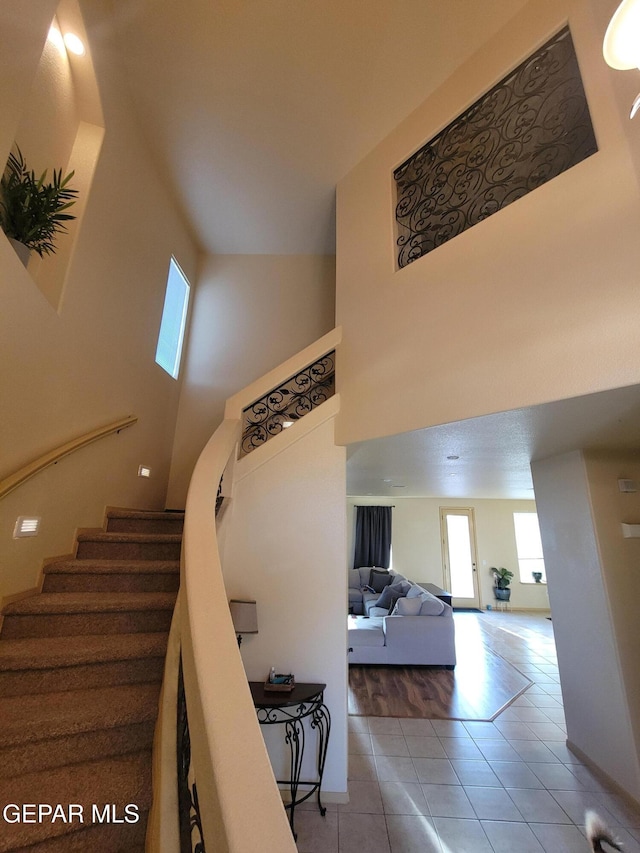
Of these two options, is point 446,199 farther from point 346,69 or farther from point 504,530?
point 504,530

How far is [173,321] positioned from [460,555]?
760 cm

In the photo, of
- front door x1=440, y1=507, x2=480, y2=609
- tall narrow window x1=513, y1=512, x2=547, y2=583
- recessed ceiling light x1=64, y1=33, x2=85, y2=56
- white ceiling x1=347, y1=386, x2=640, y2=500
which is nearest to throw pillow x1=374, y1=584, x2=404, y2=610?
white ceiling x1=347, y1=386, x2=640, y2=500

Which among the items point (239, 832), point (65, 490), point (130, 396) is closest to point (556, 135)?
point (239, 832)

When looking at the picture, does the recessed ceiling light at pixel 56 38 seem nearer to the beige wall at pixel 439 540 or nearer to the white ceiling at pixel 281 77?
the white ceiling at pixel 281 77

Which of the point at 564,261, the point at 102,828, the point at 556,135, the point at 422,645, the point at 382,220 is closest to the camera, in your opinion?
the point at 102,828

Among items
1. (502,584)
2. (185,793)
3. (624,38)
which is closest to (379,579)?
(502,584)

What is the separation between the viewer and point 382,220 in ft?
9.99

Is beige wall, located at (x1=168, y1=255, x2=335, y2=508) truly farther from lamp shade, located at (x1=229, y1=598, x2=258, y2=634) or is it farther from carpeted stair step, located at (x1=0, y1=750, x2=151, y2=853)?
→ carpeted stair step, located at (x1=0, y1=750, x2=151, y2=853)

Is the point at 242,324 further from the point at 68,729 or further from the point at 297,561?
the point at 68,729

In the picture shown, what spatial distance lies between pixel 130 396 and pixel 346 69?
3.33 metres

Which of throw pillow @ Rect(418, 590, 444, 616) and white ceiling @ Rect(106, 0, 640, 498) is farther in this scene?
throw pillow @ Rect(418, 590, 444, 616)

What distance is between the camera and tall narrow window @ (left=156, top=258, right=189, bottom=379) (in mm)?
4020

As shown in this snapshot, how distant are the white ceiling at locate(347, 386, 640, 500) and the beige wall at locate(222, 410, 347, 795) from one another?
15.8 inches

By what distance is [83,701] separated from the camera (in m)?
1.54
